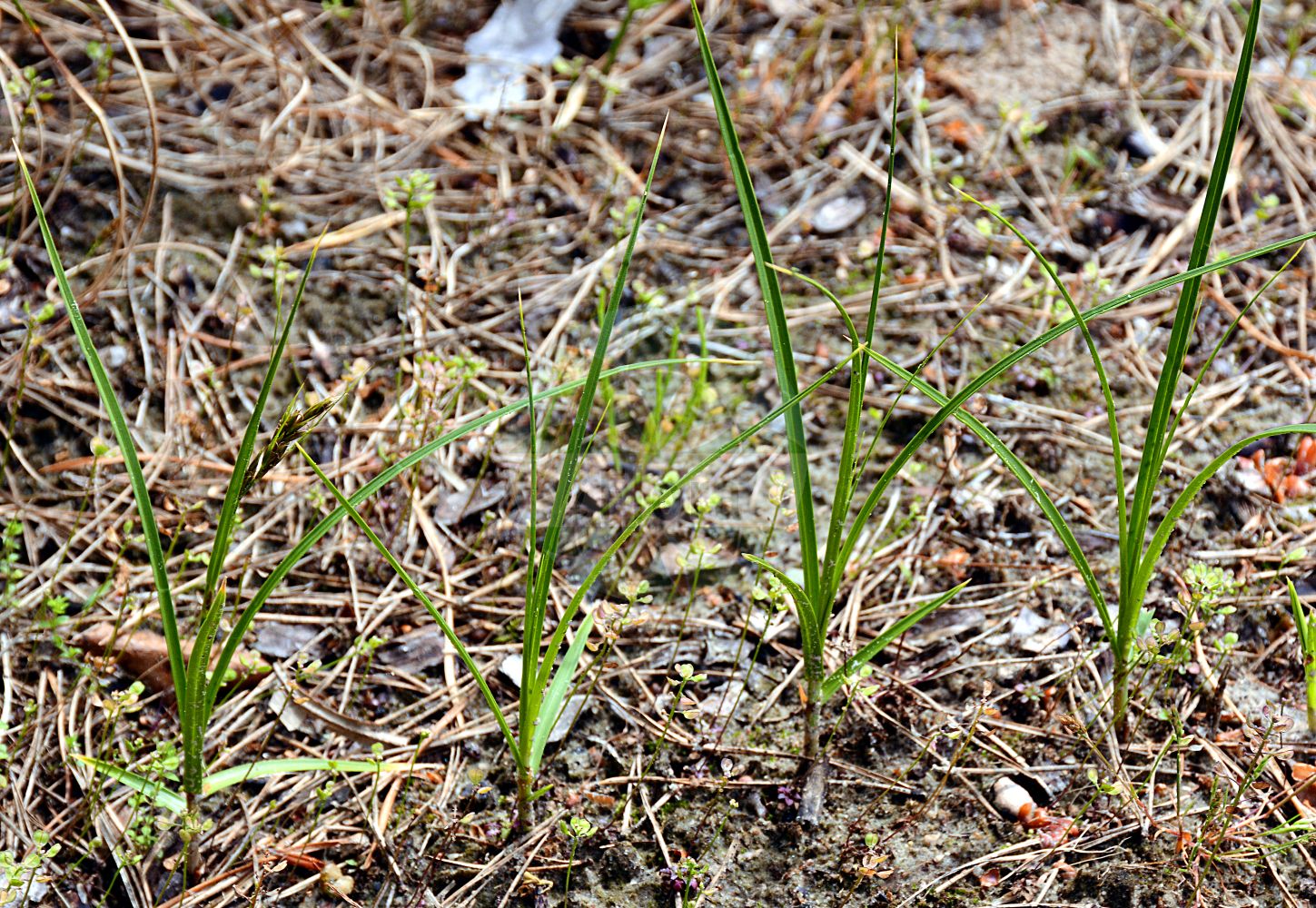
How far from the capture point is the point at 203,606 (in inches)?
60.7

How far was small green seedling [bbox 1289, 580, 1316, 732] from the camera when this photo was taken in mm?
1730

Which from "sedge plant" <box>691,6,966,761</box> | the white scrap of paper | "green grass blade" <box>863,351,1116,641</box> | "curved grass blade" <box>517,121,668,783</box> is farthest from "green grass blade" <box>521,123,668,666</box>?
the white scrap of paper

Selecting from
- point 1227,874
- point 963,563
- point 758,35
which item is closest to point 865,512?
point 963,563

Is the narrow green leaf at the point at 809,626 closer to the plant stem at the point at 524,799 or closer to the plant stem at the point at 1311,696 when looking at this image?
the plant stem at the point at 524,799

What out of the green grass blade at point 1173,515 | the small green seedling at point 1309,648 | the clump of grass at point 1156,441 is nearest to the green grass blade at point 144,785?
the clump of grass at point 1156,441

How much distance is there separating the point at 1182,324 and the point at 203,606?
150 cm

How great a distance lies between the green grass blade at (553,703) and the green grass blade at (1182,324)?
90 cm

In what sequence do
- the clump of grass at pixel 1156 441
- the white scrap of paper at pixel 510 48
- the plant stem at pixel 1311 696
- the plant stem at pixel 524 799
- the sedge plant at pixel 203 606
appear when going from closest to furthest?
the sedge plant at pixel 203 606 < the clump of grass at pixel 1156 441 < the plant stem at pixel 524 799 < the plant stem at pixel 1311 696 < the white scrap of paper at pixel 510 48

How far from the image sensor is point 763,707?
6.41 ft

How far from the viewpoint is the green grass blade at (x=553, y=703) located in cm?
173

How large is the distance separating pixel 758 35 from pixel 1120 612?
2340 mm

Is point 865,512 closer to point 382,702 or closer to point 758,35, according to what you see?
point 382,702

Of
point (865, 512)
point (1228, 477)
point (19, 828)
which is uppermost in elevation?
point (865, 512)

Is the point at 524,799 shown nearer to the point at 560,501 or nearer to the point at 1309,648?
the point at 560,501
